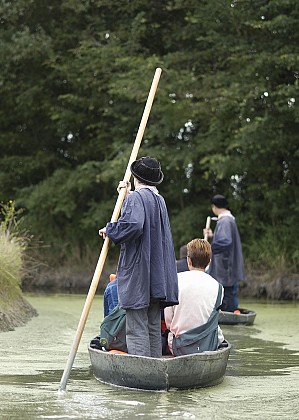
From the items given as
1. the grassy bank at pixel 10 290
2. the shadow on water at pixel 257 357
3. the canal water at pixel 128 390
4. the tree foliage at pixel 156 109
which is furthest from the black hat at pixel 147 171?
the tree foliage at pixel 156 109

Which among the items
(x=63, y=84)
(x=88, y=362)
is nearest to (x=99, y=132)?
(x=63, y=84)

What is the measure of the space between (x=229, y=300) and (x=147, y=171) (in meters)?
5.93

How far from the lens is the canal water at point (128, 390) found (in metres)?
6.57

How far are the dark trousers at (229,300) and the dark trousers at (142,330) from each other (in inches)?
221

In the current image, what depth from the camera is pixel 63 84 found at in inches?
981

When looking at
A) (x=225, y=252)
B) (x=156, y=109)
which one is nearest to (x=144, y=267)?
(x=225, y=252)

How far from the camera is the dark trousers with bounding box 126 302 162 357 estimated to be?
307 inches

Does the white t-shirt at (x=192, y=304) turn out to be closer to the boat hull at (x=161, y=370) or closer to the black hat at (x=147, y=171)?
the boat hull at (x=161, y=370)

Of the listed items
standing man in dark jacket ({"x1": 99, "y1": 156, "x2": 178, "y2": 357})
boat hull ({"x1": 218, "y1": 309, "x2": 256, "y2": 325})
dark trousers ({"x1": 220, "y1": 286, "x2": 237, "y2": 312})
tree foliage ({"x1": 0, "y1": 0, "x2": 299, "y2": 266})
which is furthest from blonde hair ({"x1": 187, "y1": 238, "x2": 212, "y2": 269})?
tree foliage ({"x1": 0, "y1": 0, "x2": 299, "y2": 266})

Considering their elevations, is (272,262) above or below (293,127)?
below

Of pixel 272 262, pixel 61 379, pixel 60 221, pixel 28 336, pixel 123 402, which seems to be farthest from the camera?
pixel 60 221

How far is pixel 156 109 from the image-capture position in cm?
2134

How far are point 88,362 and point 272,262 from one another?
10.9 metres

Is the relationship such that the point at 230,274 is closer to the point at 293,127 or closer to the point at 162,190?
the point at 293,127
